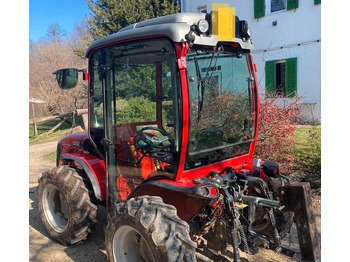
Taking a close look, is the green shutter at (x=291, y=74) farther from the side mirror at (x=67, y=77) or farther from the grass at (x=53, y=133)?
the side mirror at (x=67, y=77)

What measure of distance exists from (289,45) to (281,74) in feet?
3.84

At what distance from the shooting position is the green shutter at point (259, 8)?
12383 millimetres

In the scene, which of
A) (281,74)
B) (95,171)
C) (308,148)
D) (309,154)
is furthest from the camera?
(281,74)

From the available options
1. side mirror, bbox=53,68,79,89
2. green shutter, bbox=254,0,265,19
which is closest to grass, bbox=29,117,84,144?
green shutter, bbox=254,0,265,19

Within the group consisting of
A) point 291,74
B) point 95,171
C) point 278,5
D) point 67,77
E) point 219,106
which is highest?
point 278,5

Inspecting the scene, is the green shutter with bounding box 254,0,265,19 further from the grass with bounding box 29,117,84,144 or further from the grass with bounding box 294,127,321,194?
the grass with bounding box 29,117,84,144

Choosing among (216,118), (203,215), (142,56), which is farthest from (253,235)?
(142,56)

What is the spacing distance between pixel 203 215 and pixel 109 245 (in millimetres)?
847

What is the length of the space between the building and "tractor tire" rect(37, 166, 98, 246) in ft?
26.7

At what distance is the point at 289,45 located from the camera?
11.9 meters

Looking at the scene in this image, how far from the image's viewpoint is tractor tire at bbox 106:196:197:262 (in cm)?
245

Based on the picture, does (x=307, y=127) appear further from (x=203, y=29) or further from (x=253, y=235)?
(x=203, y=29)

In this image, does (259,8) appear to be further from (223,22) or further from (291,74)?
(223,22)

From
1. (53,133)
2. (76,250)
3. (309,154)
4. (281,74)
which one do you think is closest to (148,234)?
(76,250)
